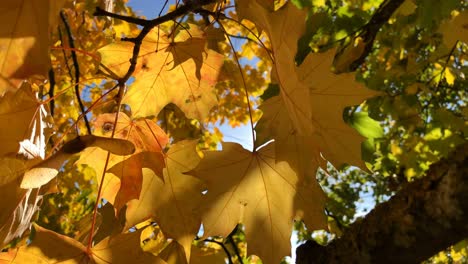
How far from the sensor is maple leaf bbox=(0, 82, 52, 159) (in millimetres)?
813

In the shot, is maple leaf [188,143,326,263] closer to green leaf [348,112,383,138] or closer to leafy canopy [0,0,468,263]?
leafy canopy [0,0,468,263]

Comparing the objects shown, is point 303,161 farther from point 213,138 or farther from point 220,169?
point 213,138

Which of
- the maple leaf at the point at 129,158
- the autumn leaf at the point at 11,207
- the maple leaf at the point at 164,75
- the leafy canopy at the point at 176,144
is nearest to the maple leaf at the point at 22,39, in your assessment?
the leafy canopy at the point at 176,144

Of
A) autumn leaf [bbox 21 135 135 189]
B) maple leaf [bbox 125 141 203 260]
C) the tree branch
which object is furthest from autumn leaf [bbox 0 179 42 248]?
the tree branch

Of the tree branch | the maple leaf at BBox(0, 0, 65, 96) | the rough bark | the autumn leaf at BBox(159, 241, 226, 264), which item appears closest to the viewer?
the maple leaf at BBox(0, 0, 65, 96)

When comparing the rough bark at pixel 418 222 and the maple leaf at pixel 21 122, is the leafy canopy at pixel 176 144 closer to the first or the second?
the maple leaf at pixel 21 122

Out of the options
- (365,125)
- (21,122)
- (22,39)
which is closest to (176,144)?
(21,122)

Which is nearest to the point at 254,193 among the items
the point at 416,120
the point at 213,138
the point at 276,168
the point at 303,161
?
the point at 276,168

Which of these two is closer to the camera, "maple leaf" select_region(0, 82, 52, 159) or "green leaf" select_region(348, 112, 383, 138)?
"maple leaf" select_region(0, 82, 52, 159)

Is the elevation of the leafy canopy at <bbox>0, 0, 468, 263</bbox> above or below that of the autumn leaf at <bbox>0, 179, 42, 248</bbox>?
above

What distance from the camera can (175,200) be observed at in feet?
3.23

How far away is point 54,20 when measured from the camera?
0.50 metres

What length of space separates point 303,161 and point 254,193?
193mm

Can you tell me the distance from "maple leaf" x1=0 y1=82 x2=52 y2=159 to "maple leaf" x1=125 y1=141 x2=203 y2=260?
10.4 inches
